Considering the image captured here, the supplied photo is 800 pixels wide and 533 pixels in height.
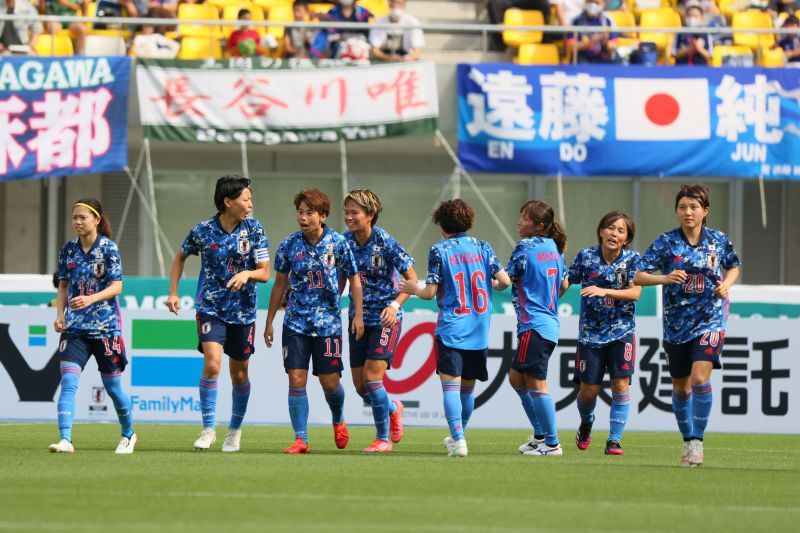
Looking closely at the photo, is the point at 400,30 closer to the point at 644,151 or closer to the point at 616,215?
the point at 644,151

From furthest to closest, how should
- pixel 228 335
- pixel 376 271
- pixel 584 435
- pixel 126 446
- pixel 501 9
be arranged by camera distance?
pixel 501 9
pixel 584 435
pixel 376 271
pixel 228 335
pixel 126 446

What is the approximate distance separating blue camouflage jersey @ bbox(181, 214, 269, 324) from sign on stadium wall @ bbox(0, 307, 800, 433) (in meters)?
4.69

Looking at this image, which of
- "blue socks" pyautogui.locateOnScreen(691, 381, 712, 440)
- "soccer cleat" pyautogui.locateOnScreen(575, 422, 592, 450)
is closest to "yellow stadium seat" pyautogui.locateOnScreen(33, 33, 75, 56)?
"soccer cleat" pyautogui.locateOnScreen(575, 422, 592, 450)

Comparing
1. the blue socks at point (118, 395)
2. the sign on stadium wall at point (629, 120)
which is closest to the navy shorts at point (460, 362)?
the blue socks at point (118, 395)

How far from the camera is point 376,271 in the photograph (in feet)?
37.5

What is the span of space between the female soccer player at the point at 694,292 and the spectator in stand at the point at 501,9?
41.3ft

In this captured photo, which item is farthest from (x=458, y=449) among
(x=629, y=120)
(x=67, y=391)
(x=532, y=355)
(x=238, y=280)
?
(x=629, y=120)

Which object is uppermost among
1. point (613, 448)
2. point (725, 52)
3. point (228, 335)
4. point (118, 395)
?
point (725, 52)

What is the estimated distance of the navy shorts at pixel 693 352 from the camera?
33.9 ft

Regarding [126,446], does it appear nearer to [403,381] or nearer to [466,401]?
[466,401]

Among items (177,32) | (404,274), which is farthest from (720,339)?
(177,32)

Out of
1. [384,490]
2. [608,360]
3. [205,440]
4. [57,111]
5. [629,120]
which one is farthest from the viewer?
A: [629,120]

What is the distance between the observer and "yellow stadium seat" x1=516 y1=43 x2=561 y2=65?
21.8 m

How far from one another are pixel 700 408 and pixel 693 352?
1.28ft
